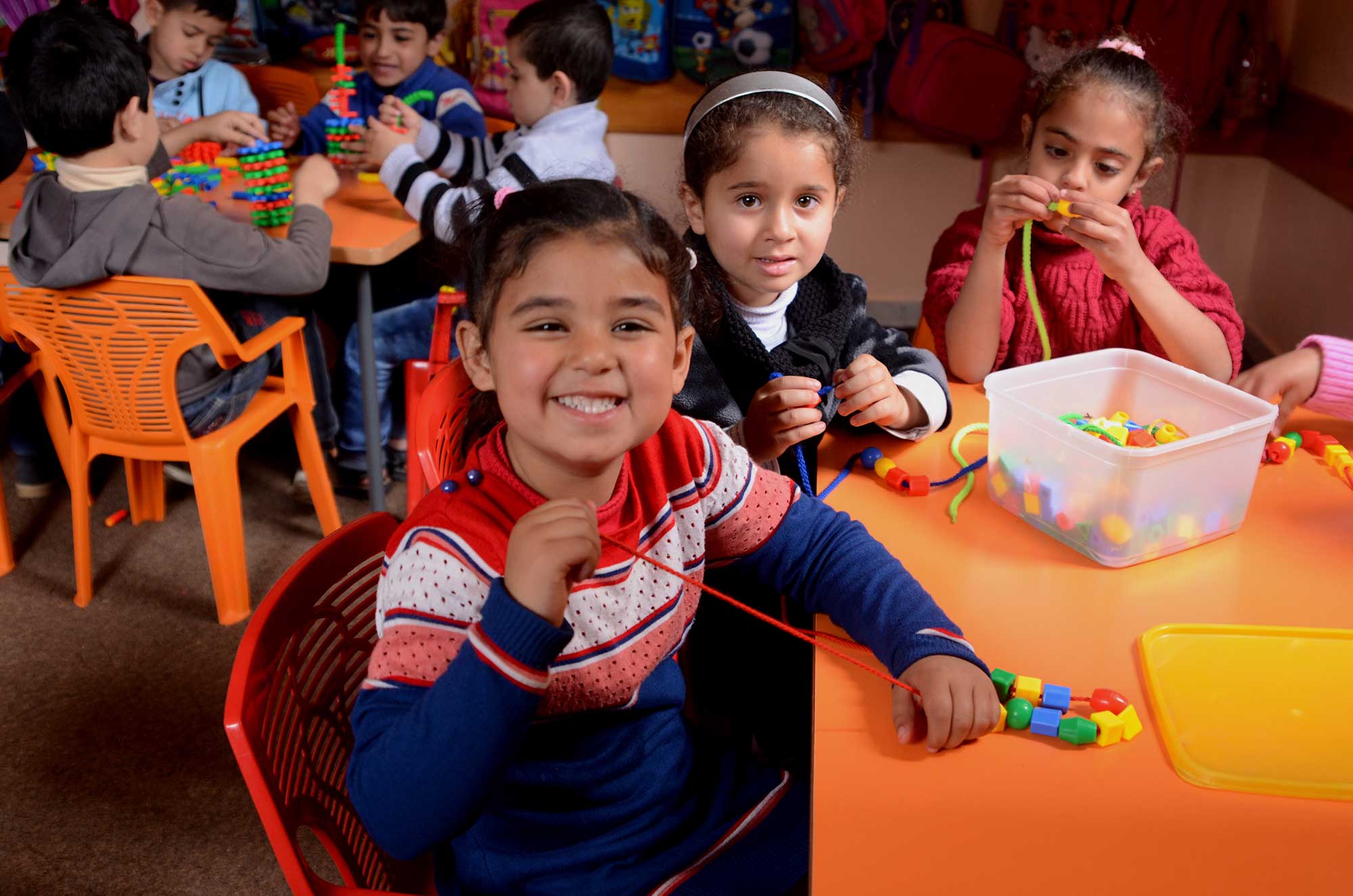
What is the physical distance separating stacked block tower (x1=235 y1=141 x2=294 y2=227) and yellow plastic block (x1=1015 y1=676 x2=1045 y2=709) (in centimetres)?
207

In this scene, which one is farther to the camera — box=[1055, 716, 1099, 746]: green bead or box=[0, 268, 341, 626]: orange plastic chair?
box=[0, 268, 341, 626]: orange plastic chair

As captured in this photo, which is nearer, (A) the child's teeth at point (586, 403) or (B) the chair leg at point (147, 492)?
(A) the child's teeth at point (586, 403)

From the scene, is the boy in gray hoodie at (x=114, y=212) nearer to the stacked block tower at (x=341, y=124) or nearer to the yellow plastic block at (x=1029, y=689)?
the stacked block tower at (x=341, y=124)

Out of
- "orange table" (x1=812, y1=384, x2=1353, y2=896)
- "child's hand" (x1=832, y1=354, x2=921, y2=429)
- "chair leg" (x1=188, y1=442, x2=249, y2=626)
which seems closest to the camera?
"orange table" (x1=812, y1=384, x2=1353, y2=896)

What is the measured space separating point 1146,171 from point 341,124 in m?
1.93

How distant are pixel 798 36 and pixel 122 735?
10.1ft

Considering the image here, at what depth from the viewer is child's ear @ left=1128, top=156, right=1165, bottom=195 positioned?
1743 millimetres

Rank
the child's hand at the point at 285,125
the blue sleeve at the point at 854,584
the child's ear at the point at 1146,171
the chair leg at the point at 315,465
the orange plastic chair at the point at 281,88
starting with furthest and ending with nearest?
the orange plastic chair at the point at 281,88 < the child's hand at the point at 285,125 < the chair leg at the point at 315,465 < the child's ear at the point at 1146,171 < the blue sleeve at the point at 854,584

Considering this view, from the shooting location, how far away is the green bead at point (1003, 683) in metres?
0.95

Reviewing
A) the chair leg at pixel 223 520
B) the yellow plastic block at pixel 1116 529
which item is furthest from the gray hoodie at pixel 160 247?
the yellow plastic block at pixel 1116 529

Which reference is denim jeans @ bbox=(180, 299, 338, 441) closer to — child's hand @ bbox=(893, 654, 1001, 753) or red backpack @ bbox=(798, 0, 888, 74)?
child's hand @ bbox=(893, 654, 1001, 753)

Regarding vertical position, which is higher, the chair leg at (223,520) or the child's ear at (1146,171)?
the child's ear at (1146,171)

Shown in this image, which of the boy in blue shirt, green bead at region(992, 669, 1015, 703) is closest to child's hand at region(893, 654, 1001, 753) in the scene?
green bead at region(992, 669, 1015, 703)

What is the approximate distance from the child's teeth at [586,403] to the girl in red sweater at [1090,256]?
797 mm
